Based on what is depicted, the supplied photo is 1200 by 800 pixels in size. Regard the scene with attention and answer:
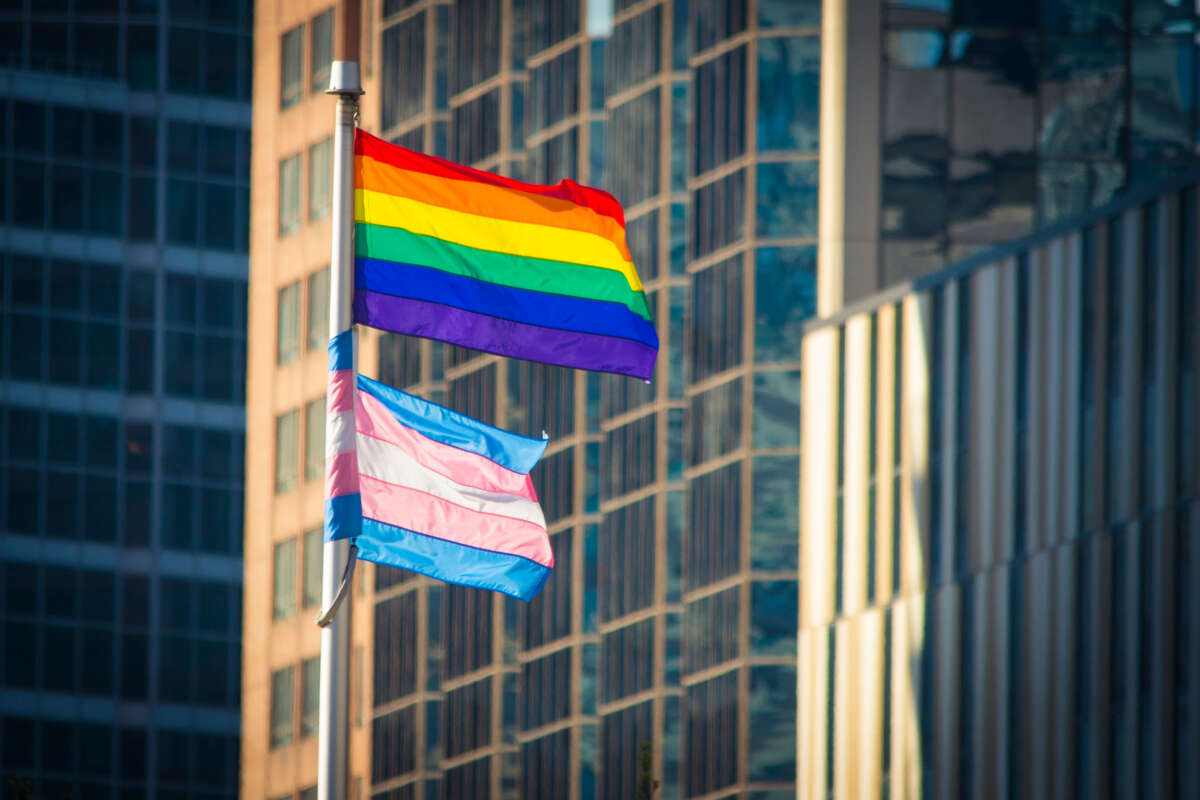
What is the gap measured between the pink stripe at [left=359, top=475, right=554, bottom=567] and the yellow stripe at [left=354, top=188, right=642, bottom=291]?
7.10 ft

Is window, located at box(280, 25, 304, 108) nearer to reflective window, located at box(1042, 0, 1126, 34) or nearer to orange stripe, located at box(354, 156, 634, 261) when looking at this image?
reflective window, located at box(1042, 0, 1126, 34)

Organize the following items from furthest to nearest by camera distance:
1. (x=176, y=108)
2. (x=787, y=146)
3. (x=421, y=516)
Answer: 1. (x=176, y=108)
2. (x=787, y=146)
3. (x=421, y=516)

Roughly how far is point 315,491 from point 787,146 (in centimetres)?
1893

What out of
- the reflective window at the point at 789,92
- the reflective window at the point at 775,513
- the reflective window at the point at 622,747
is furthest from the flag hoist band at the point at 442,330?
the reflective window at the point at 622,747

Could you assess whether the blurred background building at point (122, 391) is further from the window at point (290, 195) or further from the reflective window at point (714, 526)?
the reflective window at point (714, 526)

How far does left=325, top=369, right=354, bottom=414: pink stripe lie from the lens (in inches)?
432

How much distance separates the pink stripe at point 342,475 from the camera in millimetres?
11047

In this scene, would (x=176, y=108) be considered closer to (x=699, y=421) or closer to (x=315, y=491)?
(x=315, y=491)

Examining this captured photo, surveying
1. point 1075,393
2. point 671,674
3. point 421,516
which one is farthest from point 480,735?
point 421,516

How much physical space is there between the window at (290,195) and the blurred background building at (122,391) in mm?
3963

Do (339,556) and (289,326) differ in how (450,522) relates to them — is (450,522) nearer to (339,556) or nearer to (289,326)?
(339,556)

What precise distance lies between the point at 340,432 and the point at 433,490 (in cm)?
118

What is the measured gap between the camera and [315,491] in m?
46.2

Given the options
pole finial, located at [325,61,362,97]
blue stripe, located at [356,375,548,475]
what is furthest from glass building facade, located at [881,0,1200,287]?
pole finial, located at [325,61,362,97]
